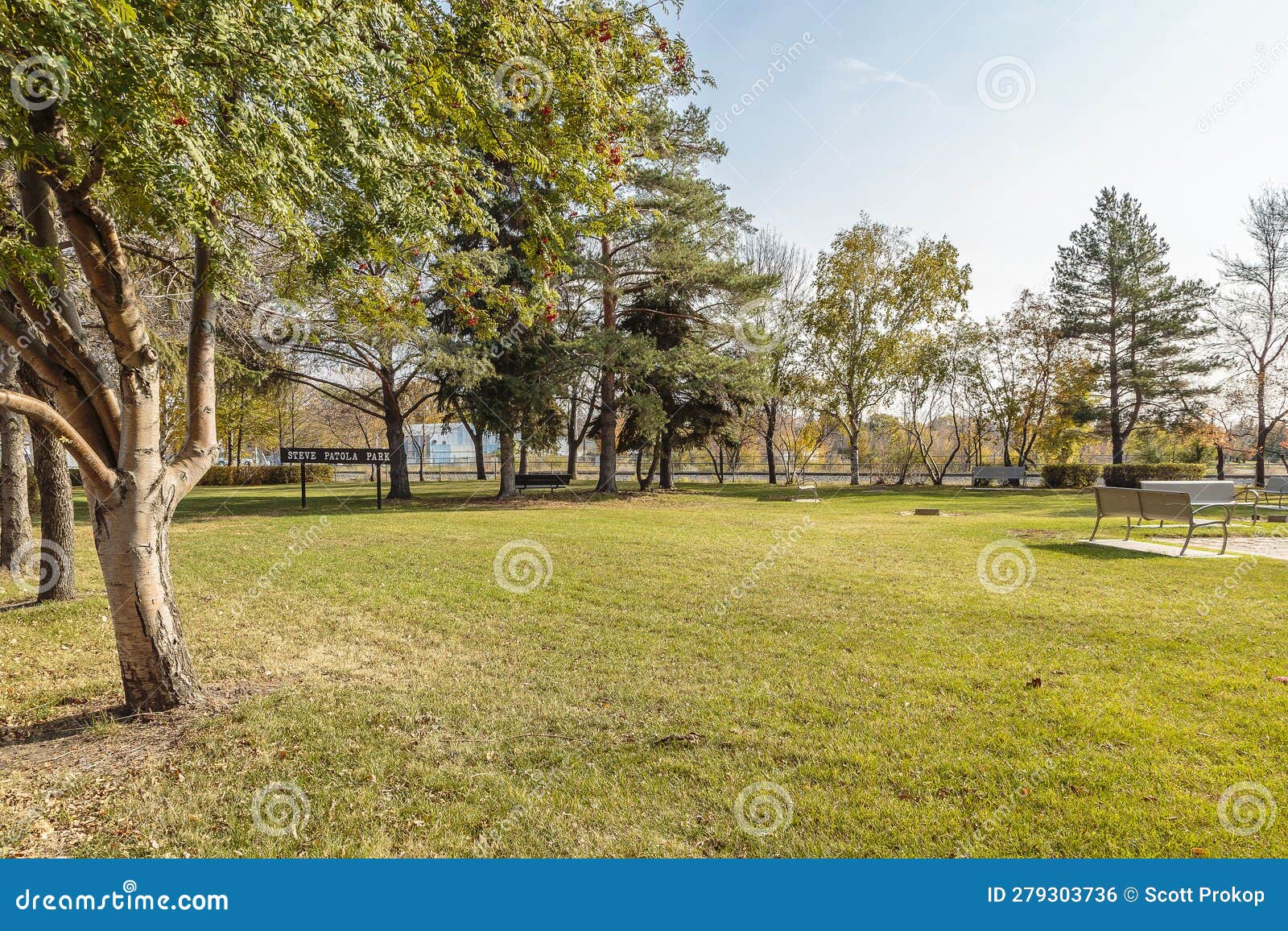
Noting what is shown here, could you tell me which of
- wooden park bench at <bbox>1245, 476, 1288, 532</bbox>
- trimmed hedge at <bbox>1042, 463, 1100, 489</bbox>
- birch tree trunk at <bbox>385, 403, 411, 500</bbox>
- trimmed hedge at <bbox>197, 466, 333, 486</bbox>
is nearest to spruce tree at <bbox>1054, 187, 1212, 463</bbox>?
trimmed hedge at <bbox>1042, 463, 1100, 489</bbox>

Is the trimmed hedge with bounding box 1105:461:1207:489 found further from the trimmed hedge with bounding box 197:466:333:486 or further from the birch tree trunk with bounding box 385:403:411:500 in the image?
the trimmed hedge with bounding box 197:466:333:486

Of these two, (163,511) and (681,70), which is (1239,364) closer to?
(681,70)

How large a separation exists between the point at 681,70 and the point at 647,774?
5500mm

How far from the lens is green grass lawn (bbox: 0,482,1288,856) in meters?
2.83

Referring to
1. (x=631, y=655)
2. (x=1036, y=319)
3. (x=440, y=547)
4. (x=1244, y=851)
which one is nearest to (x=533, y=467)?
(x=1036, y=319)

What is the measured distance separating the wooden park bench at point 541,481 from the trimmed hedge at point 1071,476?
23.8m

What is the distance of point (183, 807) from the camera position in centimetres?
307

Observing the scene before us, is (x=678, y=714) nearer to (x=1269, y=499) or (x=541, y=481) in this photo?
(x=541, y=481)

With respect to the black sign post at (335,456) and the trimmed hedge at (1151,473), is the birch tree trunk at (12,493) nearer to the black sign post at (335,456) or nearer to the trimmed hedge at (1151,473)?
the black sign post at (335,456)

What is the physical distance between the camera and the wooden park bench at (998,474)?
31797 millimetres

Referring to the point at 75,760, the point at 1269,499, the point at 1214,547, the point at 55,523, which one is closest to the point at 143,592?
the point at 75,760

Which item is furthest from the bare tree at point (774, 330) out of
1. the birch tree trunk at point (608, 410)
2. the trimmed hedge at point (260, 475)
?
the trimmed hedge at point (260, 475)

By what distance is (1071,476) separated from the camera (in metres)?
30.2

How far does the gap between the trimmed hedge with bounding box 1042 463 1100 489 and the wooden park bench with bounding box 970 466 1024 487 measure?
1.22m
